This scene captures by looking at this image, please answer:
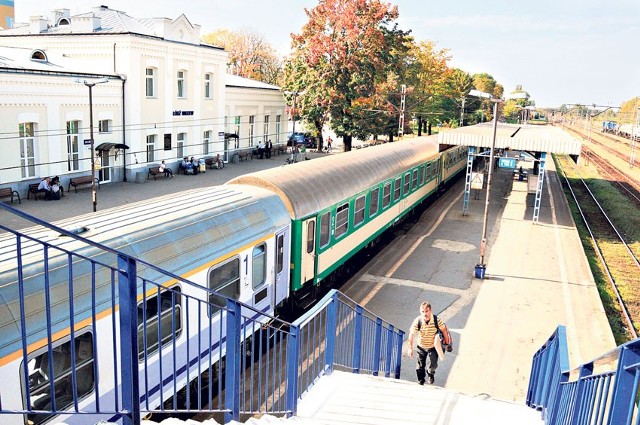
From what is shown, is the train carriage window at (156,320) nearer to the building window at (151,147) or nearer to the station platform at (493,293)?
the station platform at (493,293)

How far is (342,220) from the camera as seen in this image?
15.5 m

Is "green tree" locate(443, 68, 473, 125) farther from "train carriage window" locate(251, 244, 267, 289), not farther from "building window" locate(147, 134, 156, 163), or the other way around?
"train carriage window" locate(251, 244, 267, 289)

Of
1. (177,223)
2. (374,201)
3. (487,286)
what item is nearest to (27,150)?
(374,201)

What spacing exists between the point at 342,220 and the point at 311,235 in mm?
2339

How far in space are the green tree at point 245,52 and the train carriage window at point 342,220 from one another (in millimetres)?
58945

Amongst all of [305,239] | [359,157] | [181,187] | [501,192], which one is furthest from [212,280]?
[501,192]

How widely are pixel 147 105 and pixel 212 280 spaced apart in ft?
78.5

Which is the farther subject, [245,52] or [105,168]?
[245,52]

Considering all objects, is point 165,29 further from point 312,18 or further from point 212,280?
point 212,280

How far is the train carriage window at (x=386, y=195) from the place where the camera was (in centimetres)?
1955

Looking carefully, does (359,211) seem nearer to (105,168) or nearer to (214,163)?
(105,168)

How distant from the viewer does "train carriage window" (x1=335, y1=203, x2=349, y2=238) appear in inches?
594

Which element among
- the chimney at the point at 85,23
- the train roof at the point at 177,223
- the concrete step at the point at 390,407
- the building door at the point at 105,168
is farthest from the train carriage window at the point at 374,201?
the chimney at the point at 85,23

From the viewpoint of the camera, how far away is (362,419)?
20.9 feet
